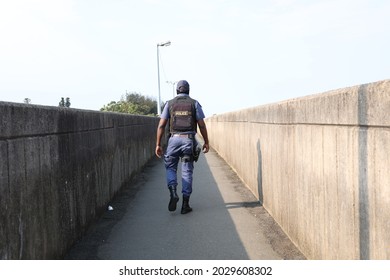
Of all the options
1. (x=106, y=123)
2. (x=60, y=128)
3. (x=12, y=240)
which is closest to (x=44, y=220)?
(x=12, y=240)

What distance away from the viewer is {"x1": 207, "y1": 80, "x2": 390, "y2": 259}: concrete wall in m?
2.62

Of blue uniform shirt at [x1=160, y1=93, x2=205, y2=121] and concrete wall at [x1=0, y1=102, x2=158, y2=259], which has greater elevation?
blue uniform shirt at [x1=160, y1=93, x2=205, y2=121]

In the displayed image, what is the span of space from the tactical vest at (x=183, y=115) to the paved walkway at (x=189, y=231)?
129 cm

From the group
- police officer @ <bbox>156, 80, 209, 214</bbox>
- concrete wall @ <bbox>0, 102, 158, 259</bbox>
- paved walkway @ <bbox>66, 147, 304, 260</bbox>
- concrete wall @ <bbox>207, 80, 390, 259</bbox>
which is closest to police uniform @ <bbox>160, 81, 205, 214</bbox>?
police officer @ <bbox>156, 80, 209, 214</bbox>

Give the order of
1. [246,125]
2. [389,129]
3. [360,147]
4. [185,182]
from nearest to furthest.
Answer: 1. [389,129]
2. [360,147]
3. [185,182]
4. [246,125]

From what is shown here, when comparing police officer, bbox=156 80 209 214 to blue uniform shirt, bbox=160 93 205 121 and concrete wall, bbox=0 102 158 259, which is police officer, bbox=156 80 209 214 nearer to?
blue uniform shirt, bbox=160 93 205 121

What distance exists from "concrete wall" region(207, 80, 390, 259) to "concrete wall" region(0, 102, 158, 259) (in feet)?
8.00

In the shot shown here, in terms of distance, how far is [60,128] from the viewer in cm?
450

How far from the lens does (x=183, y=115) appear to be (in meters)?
6.59

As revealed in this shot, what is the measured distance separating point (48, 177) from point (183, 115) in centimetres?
291

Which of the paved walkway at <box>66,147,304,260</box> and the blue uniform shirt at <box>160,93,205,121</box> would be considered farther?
the blue uniform shirt at <box>160,93,205,121</box>

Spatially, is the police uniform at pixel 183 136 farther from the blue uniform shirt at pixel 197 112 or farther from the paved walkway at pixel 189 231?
the paved walkway at pixel 189 231

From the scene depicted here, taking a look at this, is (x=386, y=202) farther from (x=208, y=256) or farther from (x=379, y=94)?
(x=208, y=256)

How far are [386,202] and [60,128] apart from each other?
3.26 metres
